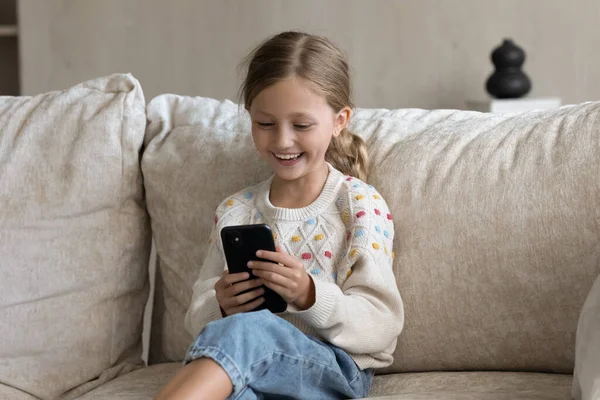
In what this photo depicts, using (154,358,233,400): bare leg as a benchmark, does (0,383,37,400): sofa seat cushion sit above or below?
below

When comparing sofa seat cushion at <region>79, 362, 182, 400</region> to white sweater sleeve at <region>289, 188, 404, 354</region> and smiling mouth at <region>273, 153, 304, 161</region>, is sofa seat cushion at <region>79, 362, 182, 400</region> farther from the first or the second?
smiling mouth at <region>273, 153, 304, 161</region>

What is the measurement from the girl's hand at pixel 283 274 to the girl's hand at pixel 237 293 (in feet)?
0.09

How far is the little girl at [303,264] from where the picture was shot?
1404 millimetres

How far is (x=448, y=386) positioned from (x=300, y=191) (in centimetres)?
43

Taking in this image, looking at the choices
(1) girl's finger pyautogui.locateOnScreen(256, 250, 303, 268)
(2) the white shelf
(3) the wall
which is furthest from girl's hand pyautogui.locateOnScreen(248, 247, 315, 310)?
(2) the white shelf

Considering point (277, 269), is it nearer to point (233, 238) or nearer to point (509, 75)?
point (233, 238)

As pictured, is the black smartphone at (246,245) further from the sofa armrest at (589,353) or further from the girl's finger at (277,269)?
the sofa armrest at (589,353)

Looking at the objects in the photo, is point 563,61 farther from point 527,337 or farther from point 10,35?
point 10,35

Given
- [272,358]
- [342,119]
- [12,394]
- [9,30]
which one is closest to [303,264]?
[272,358]

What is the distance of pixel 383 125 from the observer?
70.3 inches

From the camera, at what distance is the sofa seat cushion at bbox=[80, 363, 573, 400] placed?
54.4 inches

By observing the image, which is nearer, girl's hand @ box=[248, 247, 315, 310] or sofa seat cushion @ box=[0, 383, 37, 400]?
girl's hand @ box=[248, 247, 315, 310]

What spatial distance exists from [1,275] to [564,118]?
1.10 m

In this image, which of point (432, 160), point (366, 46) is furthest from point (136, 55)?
point (432, 160)
